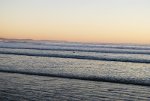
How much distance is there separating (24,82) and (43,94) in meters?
2.33

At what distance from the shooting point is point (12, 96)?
8.55 metres

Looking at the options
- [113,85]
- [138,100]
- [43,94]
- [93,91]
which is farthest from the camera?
[113,85]

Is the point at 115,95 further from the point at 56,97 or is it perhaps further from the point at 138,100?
the point at 56,97

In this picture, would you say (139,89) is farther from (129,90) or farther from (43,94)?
(43,94)

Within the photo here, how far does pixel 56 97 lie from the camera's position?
28.3 ft

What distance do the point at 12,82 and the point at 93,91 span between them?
3070 millimetres

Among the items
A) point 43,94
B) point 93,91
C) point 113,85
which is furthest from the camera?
point 113,85

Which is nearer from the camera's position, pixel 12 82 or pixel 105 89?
pixel 105 89

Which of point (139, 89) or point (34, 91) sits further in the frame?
point (139, 89)

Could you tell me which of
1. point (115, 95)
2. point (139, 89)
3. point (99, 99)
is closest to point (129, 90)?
point (139, 89)

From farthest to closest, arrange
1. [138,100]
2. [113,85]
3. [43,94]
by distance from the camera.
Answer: [113,85] → [43,94] → [138,100]

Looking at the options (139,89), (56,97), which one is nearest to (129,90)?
(139,89)

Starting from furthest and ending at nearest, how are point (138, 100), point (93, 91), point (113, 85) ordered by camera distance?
point (113, 85) < point (93, 91) < point (138, 100)

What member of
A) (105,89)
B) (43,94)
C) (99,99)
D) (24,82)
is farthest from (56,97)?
(24,82)
